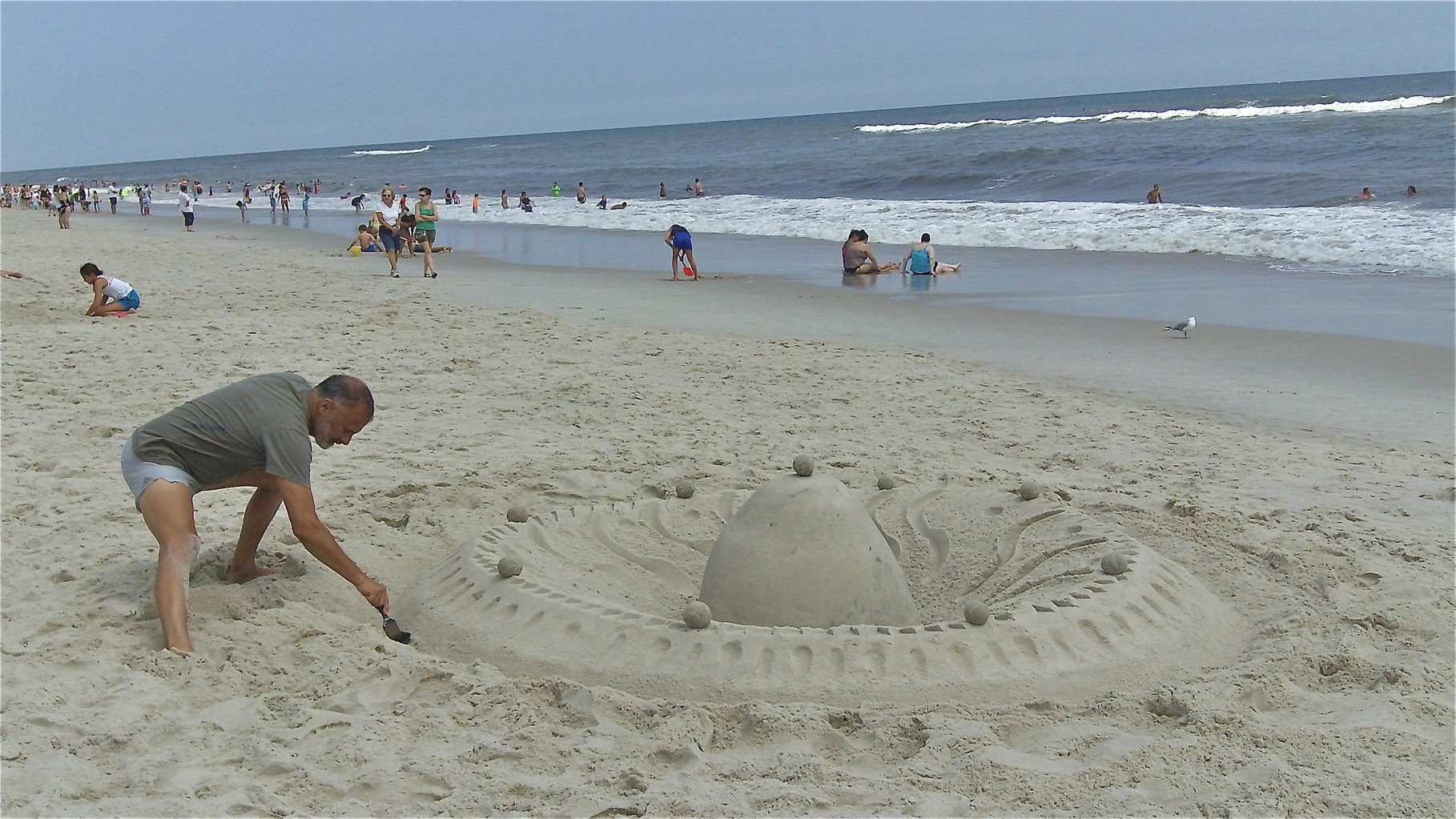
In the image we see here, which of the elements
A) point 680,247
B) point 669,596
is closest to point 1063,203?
point 680,247

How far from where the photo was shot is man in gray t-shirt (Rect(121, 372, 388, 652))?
3.88m

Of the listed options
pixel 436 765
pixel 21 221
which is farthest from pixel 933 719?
pixel 21 221

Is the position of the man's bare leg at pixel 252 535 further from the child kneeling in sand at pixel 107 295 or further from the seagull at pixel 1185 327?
the seagull at pixel 1185 327

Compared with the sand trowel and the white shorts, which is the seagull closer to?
the sand trowel

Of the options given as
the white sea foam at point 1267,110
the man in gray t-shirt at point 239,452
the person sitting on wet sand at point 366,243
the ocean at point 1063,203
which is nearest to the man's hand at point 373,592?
the man in gray t-shirt at point 239,452

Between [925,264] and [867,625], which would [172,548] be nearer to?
[867,625]

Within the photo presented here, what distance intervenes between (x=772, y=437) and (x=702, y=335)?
3458 mm

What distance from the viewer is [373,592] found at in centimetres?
403

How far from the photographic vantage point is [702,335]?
10.1 metres

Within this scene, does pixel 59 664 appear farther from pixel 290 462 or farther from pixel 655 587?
pixel 655 587

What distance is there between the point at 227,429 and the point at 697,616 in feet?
6.01

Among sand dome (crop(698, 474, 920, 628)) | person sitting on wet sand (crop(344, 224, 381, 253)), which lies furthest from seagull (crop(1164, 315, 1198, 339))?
person sitting on wet sand (crop(344, 224, 381, 253))

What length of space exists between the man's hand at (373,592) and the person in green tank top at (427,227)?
37.6ft

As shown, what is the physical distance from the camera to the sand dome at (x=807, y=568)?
156 inches
